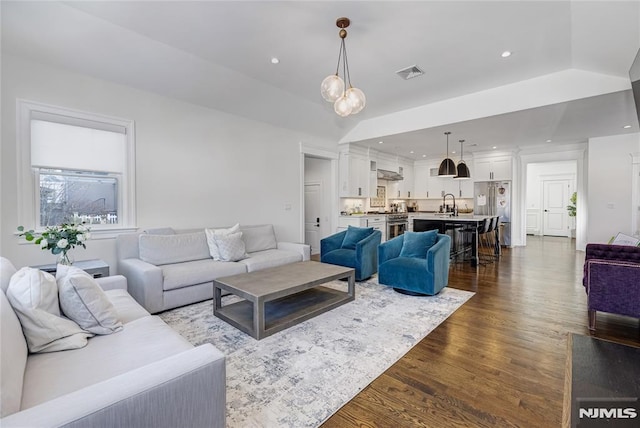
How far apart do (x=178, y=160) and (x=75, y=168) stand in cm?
121

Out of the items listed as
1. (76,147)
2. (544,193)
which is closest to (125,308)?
(76,147)

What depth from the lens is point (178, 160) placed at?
4379 millimetres

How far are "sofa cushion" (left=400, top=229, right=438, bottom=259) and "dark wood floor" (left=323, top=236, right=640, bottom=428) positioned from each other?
87 centimetres

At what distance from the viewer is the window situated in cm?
322

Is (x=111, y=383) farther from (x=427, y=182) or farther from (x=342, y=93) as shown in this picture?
(x=427, y=182)

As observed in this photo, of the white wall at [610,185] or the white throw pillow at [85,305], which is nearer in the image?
the white throw pillow at [85,305]

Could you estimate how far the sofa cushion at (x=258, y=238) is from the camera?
15.6 ft

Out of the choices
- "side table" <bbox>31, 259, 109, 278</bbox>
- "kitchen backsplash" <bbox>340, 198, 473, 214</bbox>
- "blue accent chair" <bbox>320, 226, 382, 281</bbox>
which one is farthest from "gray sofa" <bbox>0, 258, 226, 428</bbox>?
"kitchen backsplash" <bbox>340, 198, 473, 214</bbox>

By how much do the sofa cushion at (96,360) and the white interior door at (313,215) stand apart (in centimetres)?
560

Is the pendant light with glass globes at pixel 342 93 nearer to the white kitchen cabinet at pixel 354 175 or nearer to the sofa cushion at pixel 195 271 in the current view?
the sofa cushion at pixel 195 271

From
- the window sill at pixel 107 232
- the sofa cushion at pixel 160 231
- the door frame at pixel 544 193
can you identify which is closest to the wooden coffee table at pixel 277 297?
the sofa cushion at pixel 160 231

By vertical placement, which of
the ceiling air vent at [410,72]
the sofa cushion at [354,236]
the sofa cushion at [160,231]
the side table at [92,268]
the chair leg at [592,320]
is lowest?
the chair leg at [592,320]

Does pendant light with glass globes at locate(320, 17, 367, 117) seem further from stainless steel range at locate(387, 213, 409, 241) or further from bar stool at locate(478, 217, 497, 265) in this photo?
stainless steel range at locate(387, 213, 409, 241)

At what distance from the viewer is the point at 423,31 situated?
3139 mm
